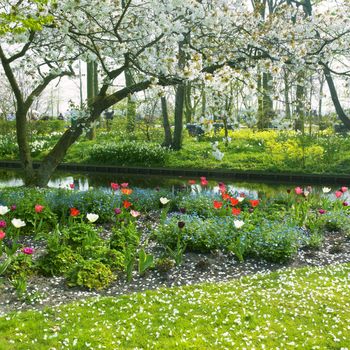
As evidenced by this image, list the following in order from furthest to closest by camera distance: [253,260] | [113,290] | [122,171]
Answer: [122,171] → [253,260] → [113,290]

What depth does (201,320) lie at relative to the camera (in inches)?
191

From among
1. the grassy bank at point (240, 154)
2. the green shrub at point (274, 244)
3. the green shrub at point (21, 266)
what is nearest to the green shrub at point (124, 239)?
the green shrub at point (21, 266)

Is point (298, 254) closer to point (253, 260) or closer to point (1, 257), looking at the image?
point (253, 260)

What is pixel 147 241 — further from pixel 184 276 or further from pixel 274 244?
pixel 274 244

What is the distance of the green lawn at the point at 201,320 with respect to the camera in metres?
4.41

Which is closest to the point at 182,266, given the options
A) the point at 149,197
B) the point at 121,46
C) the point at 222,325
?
the point at 222,325

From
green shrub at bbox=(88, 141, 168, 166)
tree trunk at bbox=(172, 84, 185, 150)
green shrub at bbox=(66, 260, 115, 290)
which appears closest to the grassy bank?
green shrub at bbox=(88, 141, 168, 166)

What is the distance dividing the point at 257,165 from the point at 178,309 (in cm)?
1268

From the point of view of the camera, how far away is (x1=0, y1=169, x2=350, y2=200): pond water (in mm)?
14305

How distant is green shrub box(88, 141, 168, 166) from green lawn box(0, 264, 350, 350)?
1245 cm

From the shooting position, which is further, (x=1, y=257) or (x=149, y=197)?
(x=149, y=197)

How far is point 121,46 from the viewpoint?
→ 901cm

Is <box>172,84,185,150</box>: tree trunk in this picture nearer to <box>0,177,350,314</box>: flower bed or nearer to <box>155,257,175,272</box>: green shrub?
<box>0,177,350,314</box>: flower bed

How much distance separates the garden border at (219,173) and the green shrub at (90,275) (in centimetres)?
1082
